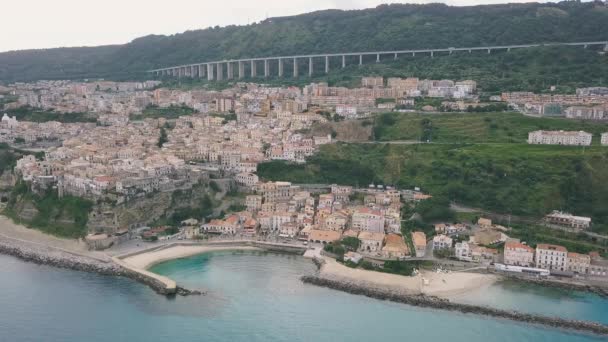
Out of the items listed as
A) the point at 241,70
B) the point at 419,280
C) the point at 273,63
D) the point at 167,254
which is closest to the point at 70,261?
the point at 167,254

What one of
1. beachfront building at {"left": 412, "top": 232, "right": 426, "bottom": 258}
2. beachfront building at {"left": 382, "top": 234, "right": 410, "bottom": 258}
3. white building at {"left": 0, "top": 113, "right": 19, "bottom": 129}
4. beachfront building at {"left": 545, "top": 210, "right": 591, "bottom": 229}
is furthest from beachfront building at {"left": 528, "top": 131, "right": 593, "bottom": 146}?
white building at {"left": 0, "top": 113, "right": 19, "bottom": 129}

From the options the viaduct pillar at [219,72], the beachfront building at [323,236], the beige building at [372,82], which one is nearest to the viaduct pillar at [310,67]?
the viaduct pillar at [219,72]

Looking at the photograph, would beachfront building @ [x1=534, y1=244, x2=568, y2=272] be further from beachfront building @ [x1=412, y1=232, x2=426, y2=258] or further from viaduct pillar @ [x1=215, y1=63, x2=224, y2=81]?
viaduct pillar @ [x1=215, y1=63, x2=224, y2=81]

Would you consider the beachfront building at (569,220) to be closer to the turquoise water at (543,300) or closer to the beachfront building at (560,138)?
the turquoise water at (543,300)

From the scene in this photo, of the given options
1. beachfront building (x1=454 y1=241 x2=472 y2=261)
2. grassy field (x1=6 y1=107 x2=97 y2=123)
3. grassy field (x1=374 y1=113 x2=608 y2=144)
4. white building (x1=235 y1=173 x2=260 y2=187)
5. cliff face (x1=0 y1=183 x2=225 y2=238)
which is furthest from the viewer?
grassy field (x1=6 y1=107 x2=97 y2=123)

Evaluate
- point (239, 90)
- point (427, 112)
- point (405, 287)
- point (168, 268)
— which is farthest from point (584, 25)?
point (168, 268)
